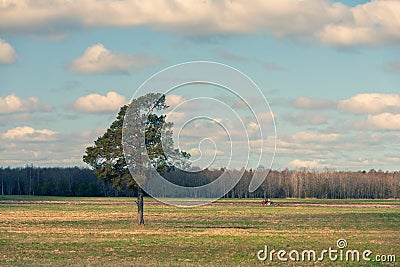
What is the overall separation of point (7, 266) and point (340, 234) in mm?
24745

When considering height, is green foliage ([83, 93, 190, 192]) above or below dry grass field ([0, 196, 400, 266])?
above

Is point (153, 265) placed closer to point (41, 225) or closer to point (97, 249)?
point (97, 249)

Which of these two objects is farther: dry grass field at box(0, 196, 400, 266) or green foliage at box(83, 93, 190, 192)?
green foliage at box(83, 93, 190, 192)

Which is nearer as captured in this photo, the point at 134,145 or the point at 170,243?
the point at 170,243

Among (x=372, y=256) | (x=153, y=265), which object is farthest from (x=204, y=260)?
(x=372, y=256)

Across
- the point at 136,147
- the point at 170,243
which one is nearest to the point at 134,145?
the point at 136,147

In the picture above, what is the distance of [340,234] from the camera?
45.9 meters

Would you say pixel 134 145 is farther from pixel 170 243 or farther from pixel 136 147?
pixel 170 243

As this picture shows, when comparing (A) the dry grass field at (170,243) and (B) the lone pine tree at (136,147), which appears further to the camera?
(B) the lone pine tree at (136,147)

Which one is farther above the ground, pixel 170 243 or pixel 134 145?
pixel 134 145

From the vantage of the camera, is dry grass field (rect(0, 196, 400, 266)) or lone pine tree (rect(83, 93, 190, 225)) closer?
dry grass field (rect(0, 196, 400, 266))

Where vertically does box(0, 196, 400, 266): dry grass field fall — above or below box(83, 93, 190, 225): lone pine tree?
below

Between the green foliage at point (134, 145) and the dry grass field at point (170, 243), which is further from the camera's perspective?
the green foliage at point (134, 145)

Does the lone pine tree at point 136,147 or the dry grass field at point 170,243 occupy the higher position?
the lone pine tree at point 136,147
